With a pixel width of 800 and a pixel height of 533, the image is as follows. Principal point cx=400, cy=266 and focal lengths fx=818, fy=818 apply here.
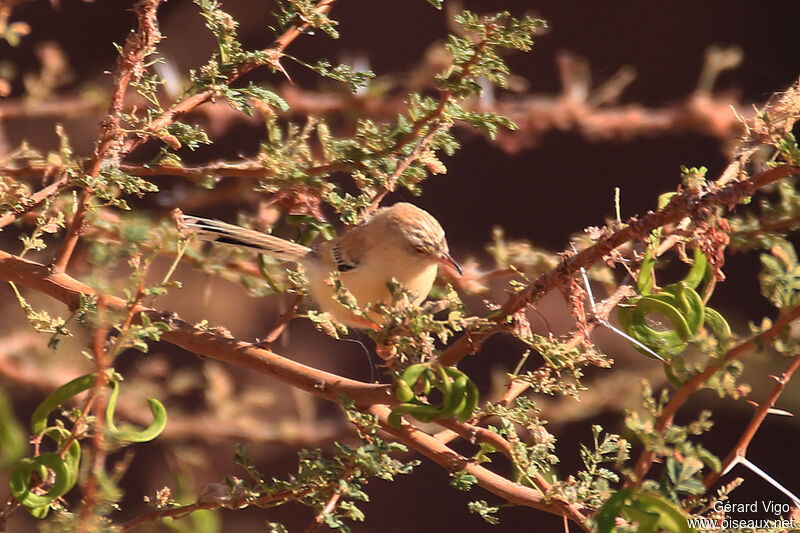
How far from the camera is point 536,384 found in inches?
34.1

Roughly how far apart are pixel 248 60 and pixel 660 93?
2157 millimetres

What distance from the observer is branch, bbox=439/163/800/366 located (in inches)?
26.7

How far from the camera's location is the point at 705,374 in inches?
27.4

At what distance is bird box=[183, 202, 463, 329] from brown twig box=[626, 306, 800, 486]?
2.29 feet

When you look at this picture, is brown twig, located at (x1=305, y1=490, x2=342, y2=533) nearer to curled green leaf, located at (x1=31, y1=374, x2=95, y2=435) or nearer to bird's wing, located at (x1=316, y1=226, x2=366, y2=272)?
curled green leaf, located at (x1=31, y1=374, x2=95, y2=435)

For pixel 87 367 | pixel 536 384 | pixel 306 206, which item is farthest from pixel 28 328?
pixel 536 384

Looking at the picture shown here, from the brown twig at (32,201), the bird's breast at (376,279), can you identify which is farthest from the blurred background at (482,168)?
the brown twig at (32,201)

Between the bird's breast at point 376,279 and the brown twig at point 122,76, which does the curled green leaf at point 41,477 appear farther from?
the bird's breast at point 376,279

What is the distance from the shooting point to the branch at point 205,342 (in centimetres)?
96

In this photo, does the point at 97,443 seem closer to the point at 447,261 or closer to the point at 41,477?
the point at 41,477

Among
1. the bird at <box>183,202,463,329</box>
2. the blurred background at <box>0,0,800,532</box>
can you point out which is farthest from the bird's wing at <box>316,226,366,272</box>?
the blurred background at <box>0,0,800,532</box>

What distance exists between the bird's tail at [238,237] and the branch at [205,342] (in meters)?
0.35

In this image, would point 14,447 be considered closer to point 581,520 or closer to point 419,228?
point 581,520

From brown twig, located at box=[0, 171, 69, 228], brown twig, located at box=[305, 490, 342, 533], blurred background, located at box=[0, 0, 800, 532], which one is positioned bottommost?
blurred background, located at box=[0, 0, 800, 532]
